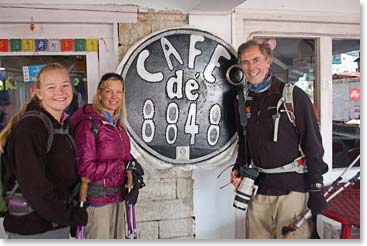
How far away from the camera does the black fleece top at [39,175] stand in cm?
97

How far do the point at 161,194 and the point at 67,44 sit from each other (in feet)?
1.88

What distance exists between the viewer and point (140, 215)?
1.20 m

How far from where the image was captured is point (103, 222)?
1156 millimetres

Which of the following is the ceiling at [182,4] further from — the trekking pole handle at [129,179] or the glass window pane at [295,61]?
the trekking pole handle at [129,179]

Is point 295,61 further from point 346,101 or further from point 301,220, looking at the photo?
point 301,220

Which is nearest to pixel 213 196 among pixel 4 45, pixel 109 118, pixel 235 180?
pixel 235 180

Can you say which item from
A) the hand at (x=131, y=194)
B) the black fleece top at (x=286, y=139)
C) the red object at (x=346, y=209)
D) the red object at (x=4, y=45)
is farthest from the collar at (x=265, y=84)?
the red object at (x=4, y=45)

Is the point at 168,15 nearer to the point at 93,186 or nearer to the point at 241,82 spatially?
the point at 241,82

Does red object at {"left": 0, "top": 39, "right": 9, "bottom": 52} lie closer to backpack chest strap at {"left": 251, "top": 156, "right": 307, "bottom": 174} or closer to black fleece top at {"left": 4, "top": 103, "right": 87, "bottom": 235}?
black fleece top at {"left": 4, "top": 103, "right": 87, "bottom": 235}

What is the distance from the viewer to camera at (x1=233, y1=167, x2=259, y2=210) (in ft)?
4.01

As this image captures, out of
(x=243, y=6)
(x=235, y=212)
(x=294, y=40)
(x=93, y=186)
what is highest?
(x=243, y=6)

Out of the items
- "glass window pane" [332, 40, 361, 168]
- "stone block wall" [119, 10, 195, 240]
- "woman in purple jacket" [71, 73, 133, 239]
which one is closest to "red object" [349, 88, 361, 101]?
"glass window pane" [332, 40, 361, 168]

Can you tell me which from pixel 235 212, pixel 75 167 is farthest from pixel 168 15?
pixel 235 212

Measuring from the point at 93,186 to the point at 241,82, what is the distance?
59cm
